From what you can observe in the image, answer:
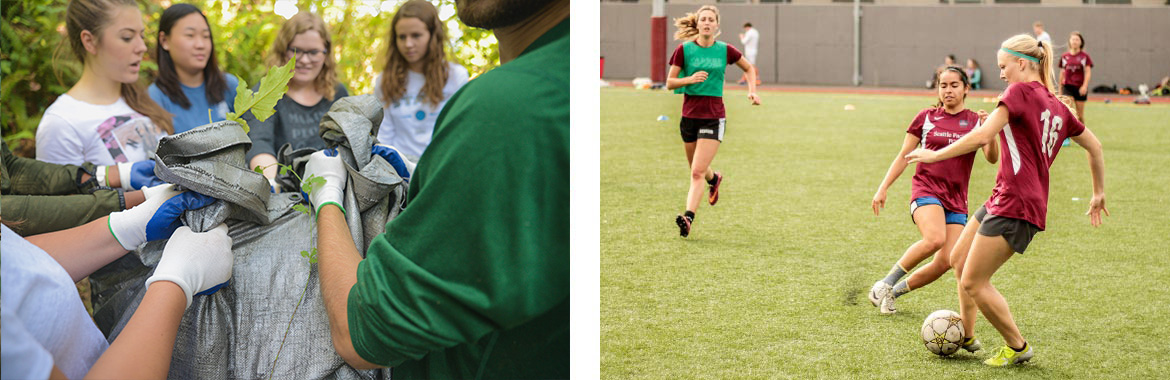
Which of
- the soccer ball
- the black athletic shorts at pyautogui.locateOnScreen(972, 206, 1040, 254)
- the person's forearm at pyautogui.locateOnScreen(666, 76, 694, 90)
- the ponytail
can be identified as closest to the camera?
the ponytail

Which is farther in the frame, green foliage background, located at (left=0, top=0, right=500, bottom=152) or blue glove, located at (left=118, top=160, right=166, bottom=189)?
blue glove, located at (left=118, top=160, right=166, bottom=189)

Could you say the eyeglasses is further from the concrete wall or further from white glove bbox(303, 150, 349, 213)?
the concrete wall

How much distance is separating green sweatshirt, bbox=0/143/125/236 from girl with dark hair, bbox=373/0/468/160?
0.55 meters

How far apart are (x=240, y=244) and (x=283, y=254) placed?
0.08m

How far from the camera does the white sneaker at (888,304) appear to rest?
4605mm

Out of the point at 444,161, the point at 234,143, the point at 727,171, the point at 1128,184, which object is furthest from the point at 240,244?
the point at 1128,184

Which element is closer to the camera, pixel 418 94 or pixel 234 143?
pixel 234 143

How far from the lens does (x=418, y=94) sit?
2.07 metres

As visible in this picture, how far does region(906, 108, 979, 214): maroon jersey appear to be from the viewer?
4.36m

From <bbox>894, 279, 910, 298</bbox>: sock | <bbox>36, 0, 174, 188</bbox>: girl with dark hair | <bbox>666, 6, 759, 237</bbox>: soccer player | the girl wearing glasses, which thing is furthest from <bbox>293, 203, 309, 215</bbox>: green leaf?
<bbox>666, 6, 759, 237</bbox>: soccer player

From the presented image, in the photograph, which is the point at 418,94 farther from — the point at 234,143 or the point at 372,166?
the point at 234,143

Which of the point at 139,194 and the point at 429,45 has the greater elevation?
the point at 429,45

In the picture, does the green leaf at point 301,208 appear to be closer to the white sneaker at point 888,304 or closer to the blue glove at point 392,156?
the blue glove at point 392,156

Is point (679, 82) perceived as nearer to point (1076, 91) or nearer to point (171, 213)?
point (171, 213)
